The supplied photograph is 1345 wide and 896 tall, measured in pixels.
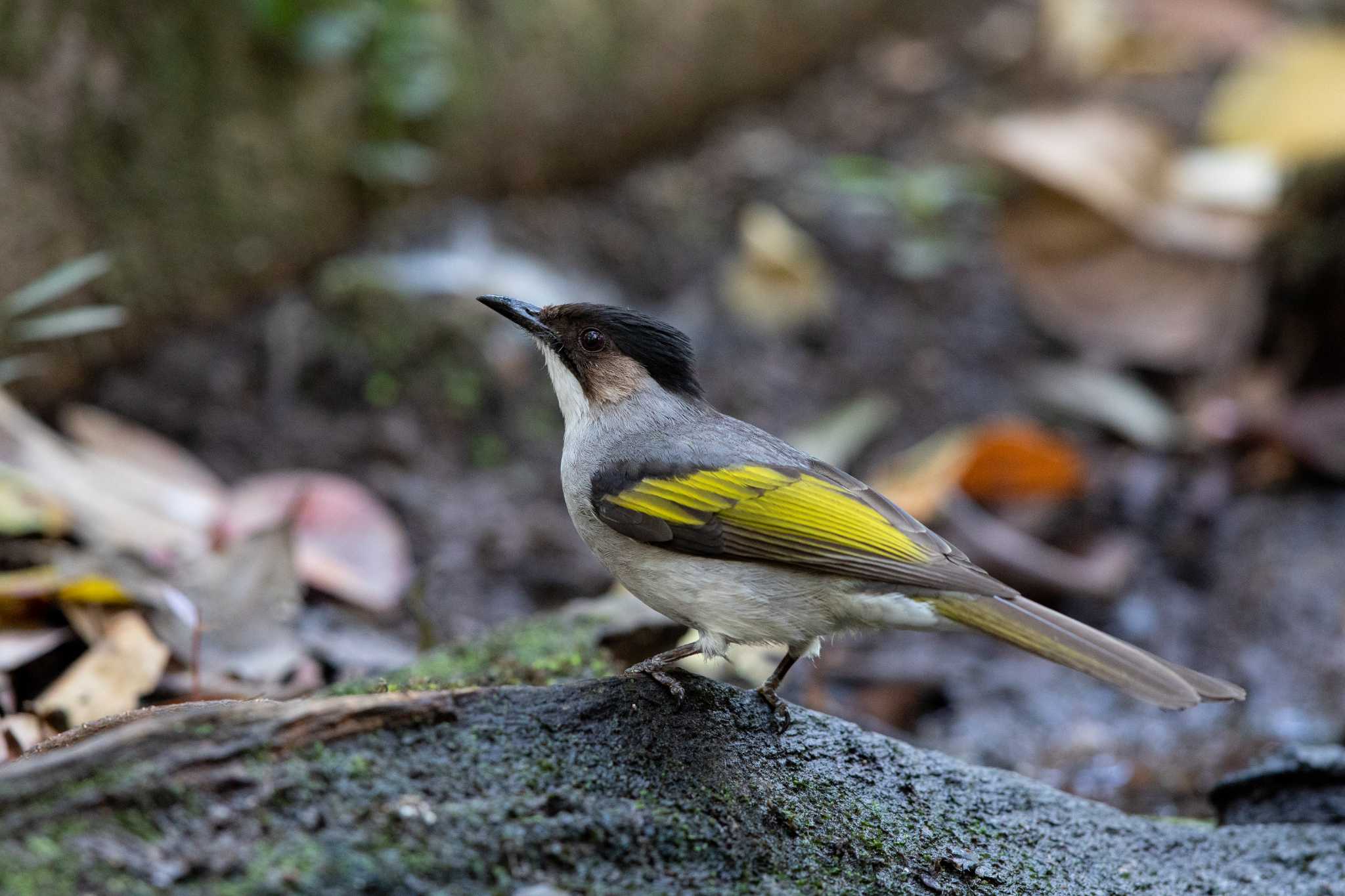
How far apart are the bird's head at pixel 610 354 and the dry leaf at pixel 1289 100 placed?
4.85 m

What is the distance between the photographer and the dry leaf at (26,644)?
146 inches

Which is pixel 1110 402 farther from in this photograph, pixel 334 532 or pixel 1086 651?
pixel 1086 651

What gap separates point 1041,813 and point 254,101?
4855 millimetres

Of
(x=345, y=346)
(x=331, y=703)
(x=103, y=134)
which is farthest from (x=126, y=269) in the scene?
(x=331, y=703)

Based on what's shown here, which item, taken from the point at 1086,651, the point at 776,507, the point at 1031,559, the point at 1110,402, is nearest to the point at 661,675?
the point at 776,507

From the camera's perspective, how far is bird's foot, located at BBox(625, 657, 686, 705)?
3020mm

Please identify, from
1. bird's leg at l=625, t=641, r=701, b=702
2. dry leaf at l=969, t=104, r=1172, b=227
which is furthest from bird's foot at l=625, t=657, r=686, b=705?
dry leaf at l=969, t=104, r=1172, b=227

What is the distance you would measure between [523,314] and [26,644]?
5.68ft

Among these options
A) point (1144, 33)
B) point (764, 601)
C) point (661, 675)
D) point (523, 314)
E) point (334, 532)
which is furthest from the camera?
point (1144, 33)

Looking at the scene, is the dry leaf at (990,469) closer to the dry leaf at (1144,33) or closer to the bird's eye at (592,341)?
the bird's eye at (592,341)

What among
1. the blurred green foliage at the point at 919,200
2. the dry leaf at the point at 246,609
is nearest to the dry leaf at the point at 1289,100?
the blurred green foliage at the point at 919,200

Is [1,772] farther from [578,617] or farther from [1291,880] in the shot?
[1291,880]

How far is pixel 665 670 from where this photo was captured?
319 centimetres

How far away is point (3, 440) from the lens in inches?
179
